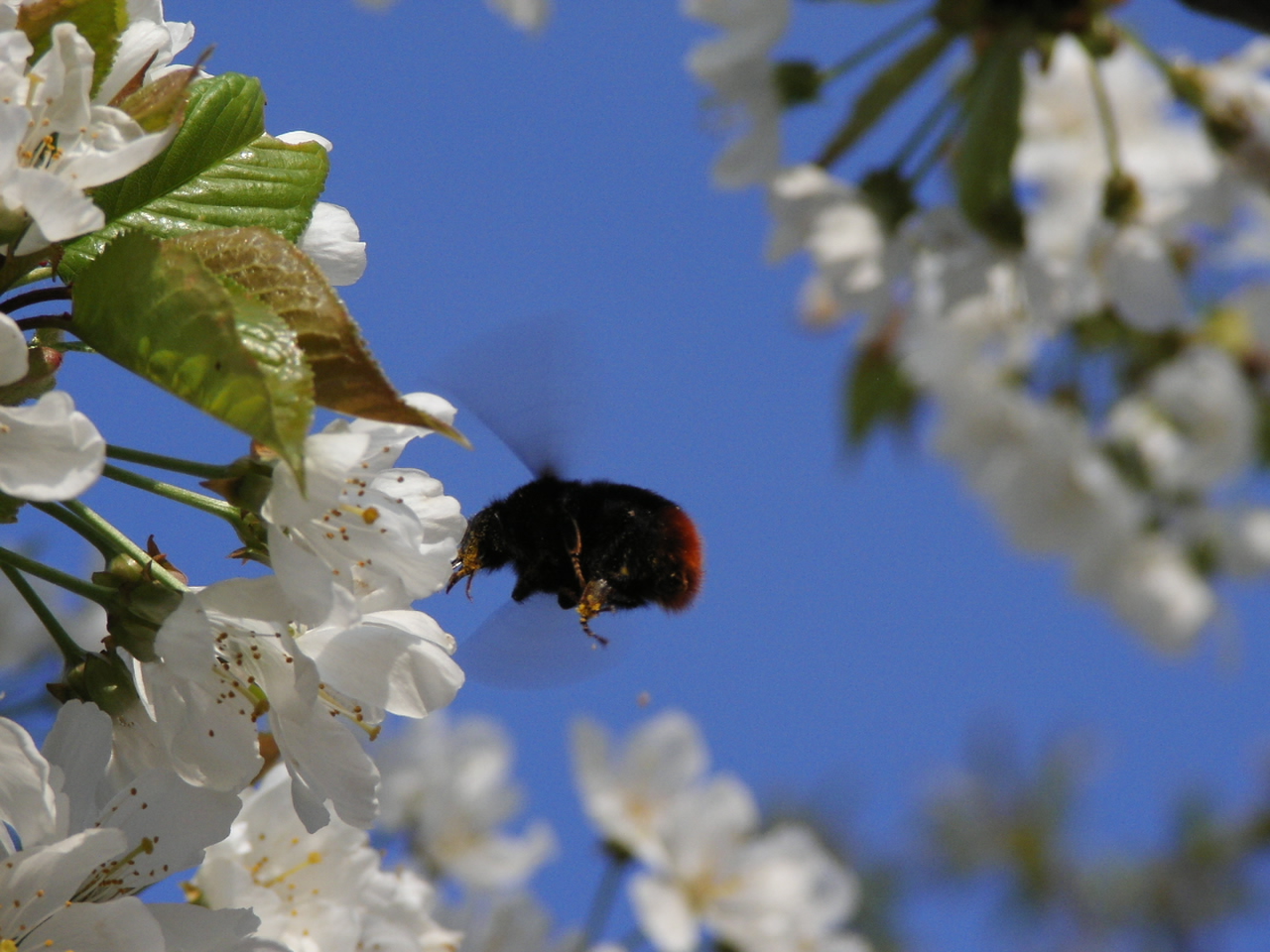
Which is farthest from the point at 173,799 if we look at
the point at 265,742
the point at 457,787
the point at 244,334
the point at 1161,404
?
the point at 1161,404

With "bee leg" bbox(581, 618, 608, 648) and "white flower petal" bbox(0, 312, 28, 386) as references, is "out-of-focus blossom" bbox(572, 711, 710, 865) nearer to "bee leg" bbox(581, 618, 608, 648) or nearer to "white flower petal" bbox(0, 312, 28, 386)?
"bee leg" bbox(581, 618, 608, 648)

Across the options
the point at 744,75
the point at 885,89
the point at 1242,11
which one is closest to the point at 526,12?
the point at 744,75

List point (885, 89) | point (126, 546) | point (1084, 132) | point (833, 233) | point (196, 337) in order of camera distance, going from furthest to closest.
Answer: point (1084, 132) → point (833, 233) → point (885, 89) → point (126, 546) → point (196, 337)

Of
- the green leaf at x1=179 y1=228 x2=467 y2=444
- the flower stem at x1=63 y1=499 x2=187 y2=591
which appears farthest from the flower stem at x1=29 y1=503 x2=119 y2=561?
the green leaf at x1=179 y1=228 x2=467 y2=444

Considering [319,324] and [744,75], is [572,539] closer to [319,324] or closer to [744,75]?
[319,324]

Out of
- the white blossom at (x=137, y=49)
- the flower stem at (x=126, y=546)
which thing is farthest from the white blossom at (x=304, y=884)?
the white blossom at (x=137, y=49)

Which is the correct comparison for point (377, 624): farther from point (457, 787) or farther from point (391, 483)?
point (457, 787)
